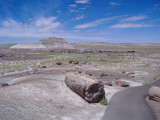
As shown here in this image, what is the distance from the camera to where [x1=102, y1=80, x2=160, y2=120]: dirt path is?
30.1 ft

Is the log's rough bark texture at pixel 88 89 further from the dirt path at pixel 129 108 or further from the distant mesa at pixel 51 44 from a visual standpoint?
the distant mesa at pixel 51 44

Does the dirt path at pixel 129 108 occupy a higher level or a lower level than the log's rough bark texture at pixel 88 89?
lower

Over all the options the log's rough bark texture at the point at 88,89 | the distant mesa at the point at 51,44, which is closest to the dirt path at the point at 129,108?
the log's rough bark texture at the point at 88,89

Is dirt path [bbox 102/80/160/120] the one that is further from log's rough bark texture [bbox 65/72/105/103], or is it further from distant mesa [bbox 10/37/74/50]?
distant mesa [bbox 10/37/74/50]

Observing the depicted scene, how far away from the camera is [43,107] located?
9.34 meters

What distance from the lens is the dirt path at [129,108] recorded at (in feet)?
30.1

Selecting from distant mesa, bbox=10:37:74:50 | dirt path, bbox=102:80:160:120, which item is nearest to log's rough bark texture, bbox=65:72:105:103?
dirt path, bbox=102:80:160:120

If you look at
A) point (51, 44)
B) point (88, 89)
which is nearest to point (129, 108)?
point (88, 89)

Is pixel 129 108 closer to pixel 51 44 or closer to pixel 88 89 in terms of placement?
pixel 88 89

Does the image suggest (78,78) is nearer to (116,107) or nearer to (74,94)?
(74,94)

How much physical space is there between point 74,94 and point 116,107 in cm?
371

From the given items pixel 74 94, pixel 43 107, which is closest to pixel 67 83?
pixel 74 94

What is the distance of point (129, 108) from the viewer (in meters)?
10.4

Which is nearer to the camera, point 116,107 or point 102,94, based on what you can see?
point 116,107
